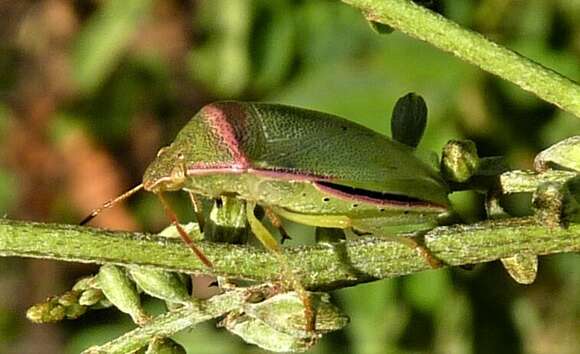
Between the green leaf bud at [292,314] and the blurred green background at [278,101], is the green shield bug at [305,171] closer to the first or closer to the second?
the green leaf bud at [292,314]

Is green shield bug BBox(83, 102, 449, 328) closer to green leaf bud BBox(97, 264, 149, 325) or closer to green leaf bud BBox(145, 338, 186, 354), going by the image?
green leaf bud BBox(97, 264, 149, 325)

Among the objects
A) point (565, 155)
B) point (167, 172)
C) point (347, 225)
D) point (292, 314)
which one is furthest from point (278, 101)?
point (292, 314)

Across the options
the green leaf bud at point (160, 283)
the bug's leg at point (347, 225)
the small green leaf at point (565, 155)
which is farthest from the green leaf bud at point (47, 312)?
the small green leaf at point (565, 155)

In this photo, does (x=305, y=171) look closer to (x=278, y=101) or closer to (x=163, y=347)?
(x=163, y=347)

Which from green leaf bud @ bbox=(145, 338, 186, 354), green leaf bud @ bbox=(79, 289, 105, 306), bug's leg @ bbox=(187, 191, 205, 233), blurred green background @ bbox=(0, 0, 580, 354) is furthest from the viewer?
blurred green background @ bbox=(0, 0, 580, 354)

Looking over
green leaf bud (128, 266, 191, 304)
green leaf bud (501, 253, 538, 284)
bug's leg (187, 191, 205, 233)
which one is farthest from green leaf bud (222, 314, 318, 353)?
green leaf bud (501, 253, 538, 284)

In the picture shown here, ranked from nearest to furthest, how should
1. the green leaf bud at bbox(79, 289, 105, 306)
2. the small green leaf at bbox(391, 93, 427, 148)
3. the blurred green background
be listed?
the green leaf bud at bbox(79, 289, 105, 306) < the small green leaf at bbox(391, 93, 427, 148) < the blurred green background
